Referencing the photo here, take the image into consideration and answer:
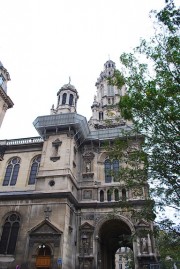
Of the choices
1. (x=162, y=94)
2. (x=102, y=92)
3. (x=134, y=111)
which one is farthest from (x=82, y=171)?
(x=102, y=92)

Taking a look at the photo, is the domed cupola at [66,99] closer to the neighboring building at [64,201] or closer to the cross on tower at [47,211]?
the neighboring building at [64,201]

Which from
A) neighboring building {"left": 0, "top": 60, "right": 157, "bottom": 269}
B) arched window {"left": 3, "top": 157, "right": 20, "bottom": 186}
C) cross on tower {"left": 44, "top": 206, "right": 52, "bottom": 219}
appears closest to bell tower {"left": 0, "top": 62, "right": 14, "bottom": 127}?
neighboring building {"left": 0, "top": 60, "right": 157, "bottom": 269}

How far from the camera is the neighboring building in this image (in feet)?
64.1

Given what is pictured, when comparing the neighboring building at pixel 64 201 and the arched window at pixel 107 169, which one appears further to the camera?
the arched window at pixel 107 169

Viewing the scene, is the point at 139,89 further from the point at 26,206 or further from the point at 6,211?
the point at 6,211

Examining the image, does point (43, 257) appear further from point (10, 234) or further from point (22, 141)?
point (22, 141)

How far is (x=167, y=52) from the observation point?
466 inches

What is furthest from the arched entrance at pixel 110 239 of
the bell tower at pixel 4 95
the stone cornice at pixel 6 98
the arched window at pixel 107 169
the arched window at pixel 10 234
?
the stone cornice at pixel 6 98

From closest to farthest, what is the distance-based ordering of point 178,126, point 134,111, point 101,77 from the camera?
point 178,126 → point 134,111 → point 101,77

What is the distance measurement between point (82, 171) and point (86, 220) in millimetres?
5385

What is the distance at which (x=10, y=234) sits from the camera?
2120 cm

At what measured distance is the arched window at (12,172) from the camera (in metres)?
25.5

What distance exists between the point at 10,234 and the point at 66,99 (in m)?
16.9

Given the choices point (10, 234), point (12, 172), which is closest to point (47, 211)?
point (10, 234)
